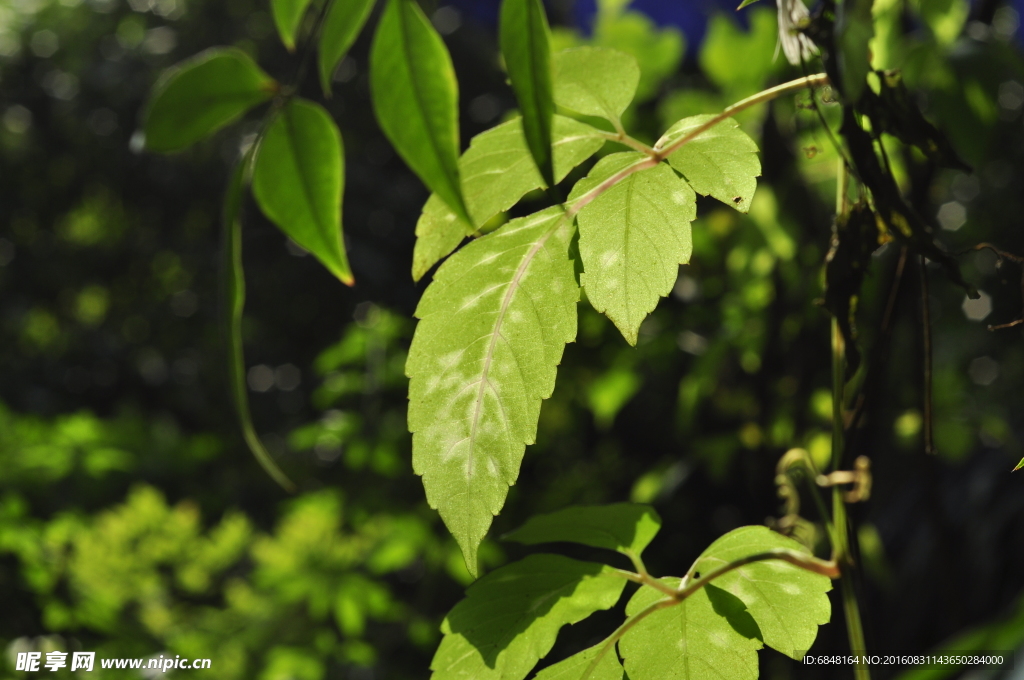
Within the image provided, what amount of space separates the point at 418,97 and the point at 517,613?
187 millimetres

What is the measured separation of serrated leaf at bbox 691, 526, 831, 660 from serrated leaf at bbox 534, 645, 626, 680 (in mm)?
45

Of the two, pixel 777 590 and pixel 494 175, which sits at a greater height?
pixel 494 175

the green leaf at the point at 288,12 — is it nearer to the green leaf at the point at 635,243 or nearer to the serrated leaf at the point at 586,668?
the green leaf at the point at 635,243

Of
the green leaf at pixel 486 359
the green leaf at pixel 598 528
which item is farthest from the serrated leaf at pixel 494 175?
the green leaf at pixel 598 528

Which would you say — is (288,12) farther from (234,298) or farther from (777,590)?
(777,590)

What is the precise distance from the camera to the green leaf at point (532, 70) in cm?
21

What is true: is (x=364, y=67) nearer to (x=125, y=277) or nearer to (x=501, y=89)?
(x=501, y=89)

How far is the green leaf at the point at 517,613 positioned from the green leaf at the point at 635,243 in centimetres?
10

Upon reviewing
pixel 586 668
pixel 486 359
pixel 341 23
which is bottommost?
pixel 586 668

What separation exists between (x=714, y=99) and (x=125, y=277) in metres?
3.06

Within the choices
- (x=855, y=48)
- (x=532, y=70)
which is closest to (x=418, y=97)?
(x=532, y=70)

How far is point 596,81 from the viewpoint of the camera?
0.32 metres

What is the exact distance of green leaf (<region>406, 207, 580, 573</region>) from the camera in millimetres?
251

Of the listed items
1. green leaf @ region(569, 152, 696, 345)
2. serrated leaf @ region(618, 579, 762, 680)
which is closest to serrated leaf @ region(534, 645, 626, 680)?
serrated leaf @ region(618, 579, 762, 680)
